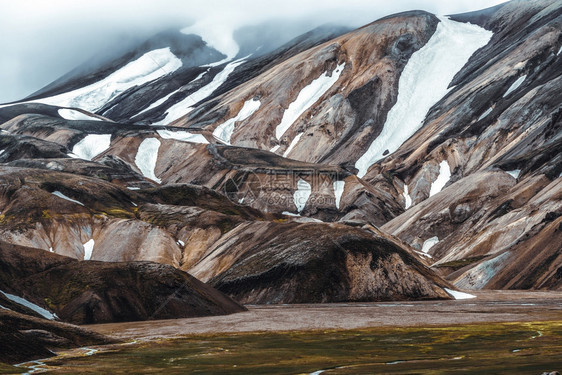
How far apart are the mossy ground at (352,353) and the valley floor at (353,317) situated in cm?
547

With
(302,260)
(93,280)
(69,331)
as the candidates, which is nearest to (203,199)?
(302,260)

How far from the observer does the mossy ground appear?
36188 mm

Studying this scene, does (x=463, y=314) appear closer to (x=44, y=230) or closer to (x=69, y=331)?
(x=69, y=331)

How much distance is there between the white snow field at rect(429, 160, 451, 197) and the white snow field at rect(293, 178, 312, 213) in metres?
28.1

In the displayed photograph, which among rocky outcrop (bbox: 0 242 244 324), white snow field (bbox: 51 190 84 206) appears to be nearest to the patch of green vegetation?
rocky outcrop (bbox: 0 242 244 324)

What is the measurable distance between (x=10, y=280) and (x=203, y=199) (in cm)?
7687

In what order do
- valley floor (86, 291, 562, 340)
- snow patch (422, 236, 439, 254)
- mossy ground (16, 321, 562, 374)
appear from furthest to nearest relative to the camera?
1. snow patch (422, 236, 439, 254)
2. valley floor (86, 291, 562, 340)
3. mossy ground (16, 321, 562, 374)

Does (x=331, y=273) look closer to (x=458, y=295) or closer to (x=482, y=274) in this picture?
(x=458, y=295)

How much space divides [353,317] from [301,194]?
381 feet

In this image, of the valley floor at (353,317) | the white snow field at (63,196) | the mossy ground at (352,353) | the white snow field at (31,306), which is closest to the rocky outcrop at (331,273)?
the valley floor at (353,317)

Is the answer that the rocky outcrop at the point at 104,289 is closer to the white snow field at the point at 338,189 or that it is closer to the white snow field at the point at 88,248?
the white snow field at the point at 88,248

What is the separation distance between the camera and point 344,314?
258 ft

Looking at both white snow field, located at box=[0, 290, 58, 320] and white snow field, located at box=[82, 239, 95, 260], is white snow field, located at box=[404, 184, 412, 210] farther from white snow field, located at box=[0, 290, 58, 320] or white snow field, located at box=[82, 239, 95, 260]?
white snow field, located at box=[0, 290, 58, 320]

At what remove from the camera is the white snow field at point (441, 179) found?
626 feet
